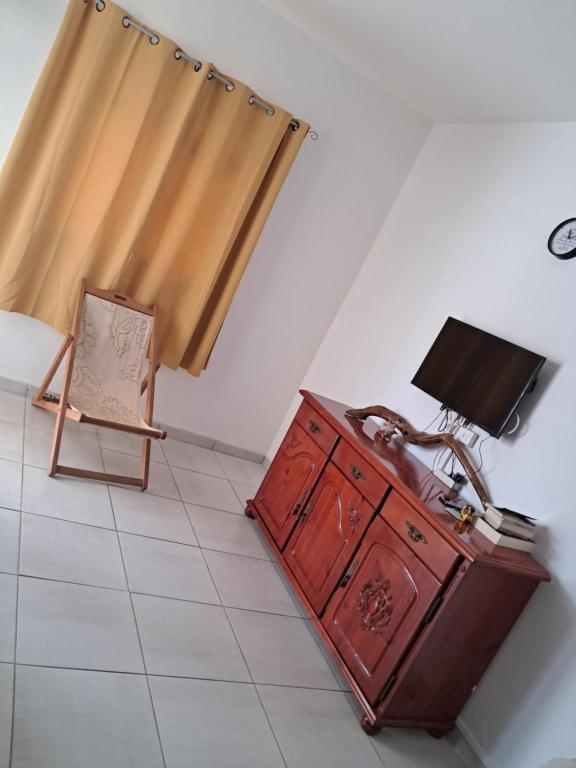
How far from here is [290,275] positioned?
11.9 ft

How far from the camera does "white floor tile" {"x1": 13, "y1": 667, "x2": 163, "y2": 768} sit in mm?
1491

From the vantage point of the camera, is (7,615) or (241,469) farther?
(241,469)

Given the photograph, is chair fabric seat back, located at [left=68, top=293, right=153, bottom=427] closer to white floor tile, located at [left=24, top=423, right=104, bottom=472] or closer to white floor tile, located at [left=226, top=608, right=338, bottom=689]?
white floor tile, located at [left=24, top=423, right=104, bottom=472]

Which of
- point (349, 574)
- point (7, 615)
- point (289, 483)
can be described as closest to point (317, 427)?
point (289, 483)

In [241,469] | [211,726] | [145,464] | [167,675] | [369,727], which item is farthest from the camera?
[241,469]

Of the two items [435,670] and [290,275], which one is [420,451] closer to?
[435,670]

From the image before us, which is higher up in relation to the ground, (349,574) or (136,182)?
(136,182)

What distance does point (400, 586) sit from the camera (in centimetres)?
213

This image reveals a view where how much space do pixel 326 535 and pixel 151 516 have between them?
0.82 metres

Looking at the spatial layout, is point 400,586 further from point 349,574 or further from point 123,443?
point 123,443

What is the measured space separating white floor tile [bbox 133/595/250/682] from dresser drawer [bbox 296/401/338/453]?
88 cm

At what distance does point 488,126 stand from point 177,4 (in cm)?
169

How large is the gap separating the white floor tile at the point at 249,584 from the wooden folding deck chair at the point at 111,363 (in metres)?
0.58

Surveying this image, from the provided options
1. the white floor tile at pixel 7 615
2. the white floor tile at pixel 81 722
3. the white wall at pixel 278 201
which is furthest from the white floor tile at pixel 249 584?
the white wall at pixel 278 201
